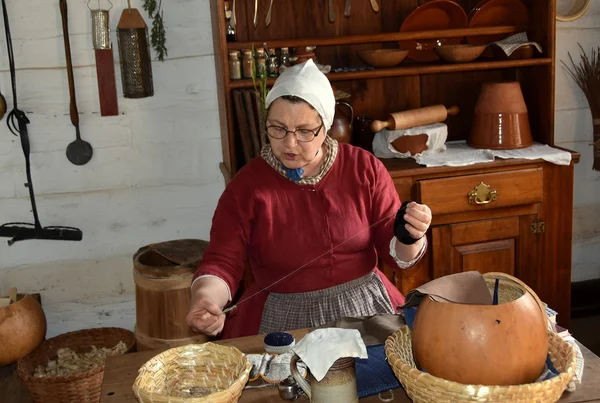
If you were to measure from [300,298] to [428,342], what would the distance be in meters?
0.79

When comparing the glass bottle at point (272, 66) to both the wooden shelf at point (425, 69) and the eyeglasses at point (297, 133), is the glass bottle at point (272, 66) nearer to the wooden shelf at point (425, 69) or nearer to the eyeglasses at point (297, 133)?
the wooden shelf at point (425, 69)

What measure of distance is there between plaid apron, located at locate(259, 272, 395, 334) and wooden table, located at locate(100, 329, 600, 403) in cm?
32

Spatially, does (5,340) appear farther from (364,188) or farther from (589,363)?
(589,363)

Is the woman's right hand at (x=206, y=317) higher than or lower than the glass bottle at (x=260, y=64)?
lower

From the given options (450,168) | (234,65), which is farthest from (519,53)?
(234,65)

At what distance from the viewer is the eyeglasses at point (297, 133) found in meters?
1.96

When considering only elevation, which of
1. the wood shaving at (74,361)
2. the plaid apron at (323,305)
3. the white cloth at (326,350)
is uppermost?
the white cloth at (326,350)

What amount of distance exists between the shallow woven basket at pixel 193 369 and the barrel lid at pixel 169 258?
1264 mm

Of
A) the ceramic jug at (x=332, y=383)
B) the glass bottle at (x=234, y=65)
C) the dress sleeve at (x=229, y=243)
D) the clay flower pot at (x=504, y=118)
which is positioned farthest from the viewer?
the clay flower pot at (x=504, y=118)

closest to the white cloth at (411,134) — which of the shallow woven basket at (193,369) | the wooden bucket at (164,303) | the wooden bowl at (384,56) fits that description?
the wooden bowl at (384,56)

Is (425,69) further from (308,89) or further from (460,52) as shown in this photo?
(308,89)

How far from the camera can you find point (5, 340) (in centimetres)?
282

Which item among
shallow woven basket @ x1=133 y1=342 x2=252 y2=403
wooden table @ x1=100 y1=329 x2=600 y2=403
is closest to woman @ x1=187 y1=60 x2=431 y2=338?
wooden table @ x1=100 y1=329 x2=600 y2=403

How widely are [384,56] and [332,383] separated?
1.89 m
